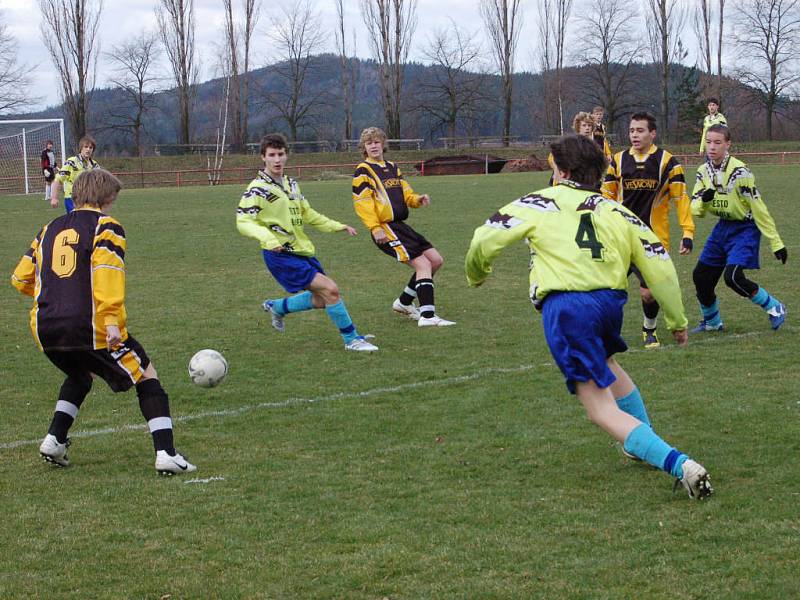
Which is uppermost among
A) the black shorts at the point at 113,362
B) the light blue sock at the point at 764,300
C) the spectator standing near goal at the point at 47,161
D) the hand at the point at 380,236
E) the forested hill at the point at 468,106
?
the forested hill at the point at 468,106

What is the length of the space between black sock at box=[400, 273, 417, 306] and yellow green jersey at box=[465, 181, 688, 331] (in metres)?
5.27

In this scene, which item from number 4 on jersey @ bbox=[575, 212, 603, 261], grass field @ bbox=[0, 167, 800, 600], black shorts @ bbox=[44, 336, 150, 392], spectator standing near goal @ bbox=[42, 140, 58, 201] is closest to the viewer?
grass field @ bbox=[0, 167, 800, 600]

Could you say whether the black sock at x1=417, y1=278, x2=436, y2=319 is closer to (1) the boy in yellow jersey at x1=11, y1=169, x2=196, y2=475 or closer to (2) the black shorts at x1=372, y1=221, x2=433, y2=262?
(2) the black shorts at x1=372, y1=221, x2=433, y2=262

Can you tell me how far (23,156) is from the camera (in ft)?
114

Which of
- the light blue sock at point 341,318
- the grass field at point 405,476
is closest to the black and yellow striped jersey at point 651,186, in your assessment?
the grass field at point 405,476

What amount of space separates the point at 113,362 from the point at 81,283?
44 centimetres

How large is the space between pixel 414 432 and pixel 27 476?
211 centimetres

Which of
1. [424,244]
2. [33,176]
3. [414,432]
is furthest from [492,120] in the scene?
[414,432]

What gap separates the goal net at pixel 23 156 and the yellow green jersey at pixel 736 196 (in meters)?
30.3

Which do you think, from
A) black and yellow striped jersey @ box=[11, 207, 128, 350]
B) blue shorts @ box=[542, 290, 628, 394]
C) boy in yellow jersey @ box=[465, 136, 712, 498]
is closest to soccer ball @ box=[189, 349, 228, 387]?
black and yellow striped jersey @ box=[11, 207, 128, 350]

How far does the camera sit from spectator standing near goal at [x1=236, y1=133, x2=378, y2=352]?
8.08 m

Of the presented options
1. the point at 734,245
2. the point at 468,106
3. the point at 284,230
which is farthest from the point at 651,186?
the point at 468,106

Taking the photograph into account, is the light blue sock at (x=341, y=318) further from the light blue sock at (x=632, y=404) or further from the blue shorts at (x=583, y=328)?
the blue shorts at (x=583, y=328)

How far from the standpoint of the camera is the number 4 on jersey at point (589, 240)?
14.4 feet
